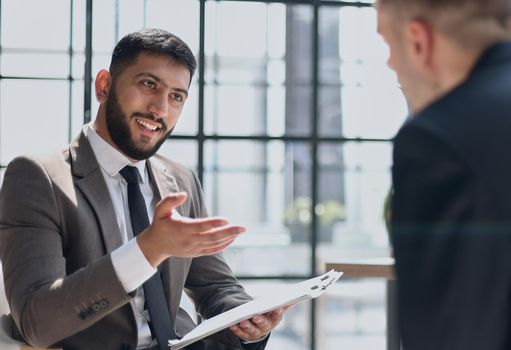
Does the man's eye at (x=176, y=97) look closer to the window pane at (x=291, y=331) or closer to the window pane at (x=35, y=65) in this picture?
the window pane at (x=35, y=65)

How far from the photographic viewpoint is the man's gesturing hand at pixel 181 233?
1.61 metres

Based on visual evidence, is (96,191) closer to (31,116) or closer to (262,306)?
(262,306)

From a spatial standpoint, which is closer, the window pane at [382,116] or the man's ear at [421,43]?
the man's ear at [421,43]

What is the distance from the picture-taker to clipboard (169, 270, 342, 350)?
66.4 inches

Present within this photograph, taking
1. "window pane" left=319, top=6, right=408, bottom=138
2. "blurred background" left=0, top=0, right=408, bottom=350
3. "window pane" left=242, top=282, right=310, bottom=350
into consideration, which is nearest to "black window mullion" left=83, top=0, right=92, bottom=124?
"blurred background" left=0, top=0, right=408, bottom=350

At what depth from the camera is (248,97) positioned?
1157 centimetres

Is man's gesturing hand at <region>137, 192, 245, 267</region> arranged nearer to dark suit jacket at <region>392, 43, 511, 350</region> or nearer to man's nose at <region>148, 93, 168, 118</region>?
man's nose at <region>148, 93, 168, 118</region>

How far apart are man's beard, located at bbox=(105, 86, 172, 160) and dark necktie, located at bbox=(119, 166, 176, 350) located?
4cm

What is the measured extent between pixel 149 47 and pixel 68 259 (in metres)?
0.52

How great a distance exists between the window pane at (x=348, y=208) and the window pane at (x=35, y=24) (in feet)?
26.9

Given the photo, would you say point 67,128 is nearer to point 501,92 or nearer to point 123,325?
point 123,325

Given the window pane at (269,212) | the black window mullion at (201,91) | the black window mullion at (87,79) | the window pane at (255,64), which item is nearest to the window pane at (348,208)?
the window pane at (269,212)

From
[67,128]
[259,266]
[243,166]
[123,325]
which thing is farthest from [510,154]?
[259,266]

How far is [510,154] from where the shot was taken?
79 cm
